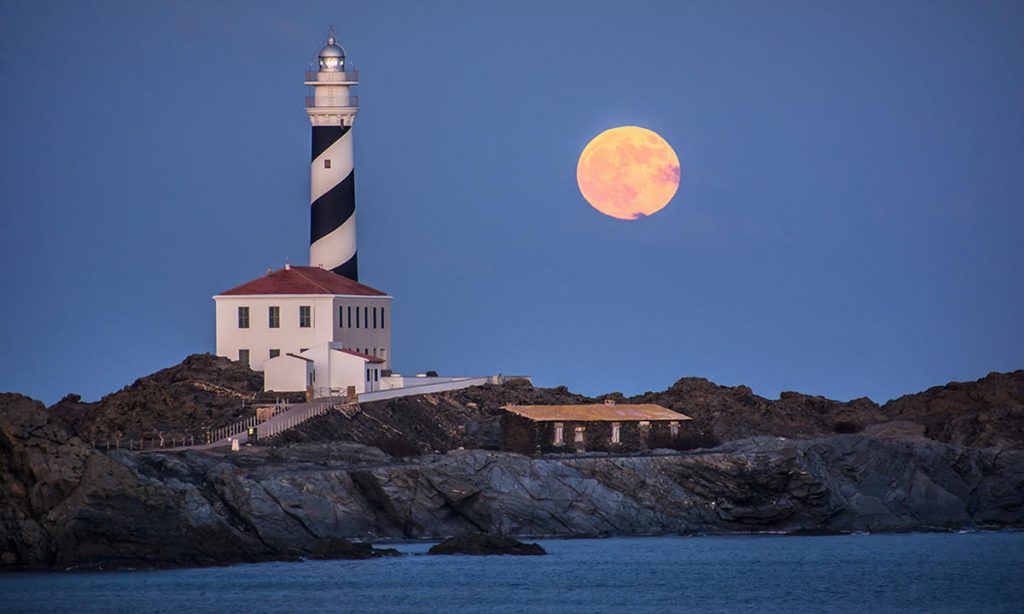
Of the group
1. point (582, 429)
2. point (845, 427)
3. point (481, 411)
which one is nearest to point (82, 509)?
point (582, 429)

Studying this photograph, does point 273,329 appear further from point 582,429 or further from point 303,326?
point 582,429

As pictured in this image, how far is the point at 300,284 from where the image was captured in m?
76.6

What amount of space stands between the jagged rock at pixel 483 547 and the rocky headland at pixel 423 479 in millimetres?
2079

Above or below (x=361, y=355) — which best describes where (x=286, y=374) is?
below

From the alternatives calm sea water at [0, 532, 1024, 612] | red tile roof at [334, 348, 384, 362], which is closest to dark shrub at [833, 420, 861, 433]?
calm sea water at [0, 532, 1024, 612]

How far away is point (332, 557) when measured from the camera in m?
62.3

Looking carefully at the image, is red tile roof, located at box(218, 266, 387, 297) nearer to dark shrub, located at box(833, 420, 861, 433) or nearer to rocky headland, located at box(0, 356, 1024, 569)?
rocky headland, located at box(0, 356, 1024, 569)

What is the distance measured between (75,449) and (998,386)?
120 ft

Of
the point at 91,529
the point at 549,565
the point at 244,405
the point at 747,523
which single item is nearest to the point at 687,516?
the point at 747,523

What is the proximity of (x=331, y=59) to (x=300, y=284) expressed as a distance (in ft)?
28.9

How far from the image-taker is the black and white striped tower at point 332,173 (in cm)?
8000

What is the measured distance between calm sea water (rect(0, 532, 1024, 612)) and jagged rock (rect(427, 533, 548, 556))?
0.40 metres

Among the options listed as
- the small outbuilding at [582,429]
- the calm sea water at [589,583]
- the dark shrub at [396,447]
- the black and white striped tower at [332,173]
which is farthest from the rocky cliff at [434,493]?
the black and white striped tower at [332,173]

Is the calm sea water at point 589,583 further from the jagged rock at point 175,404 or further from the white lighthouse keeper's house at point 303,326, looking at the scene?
the white lighthouse keeper's house at point 303,326
